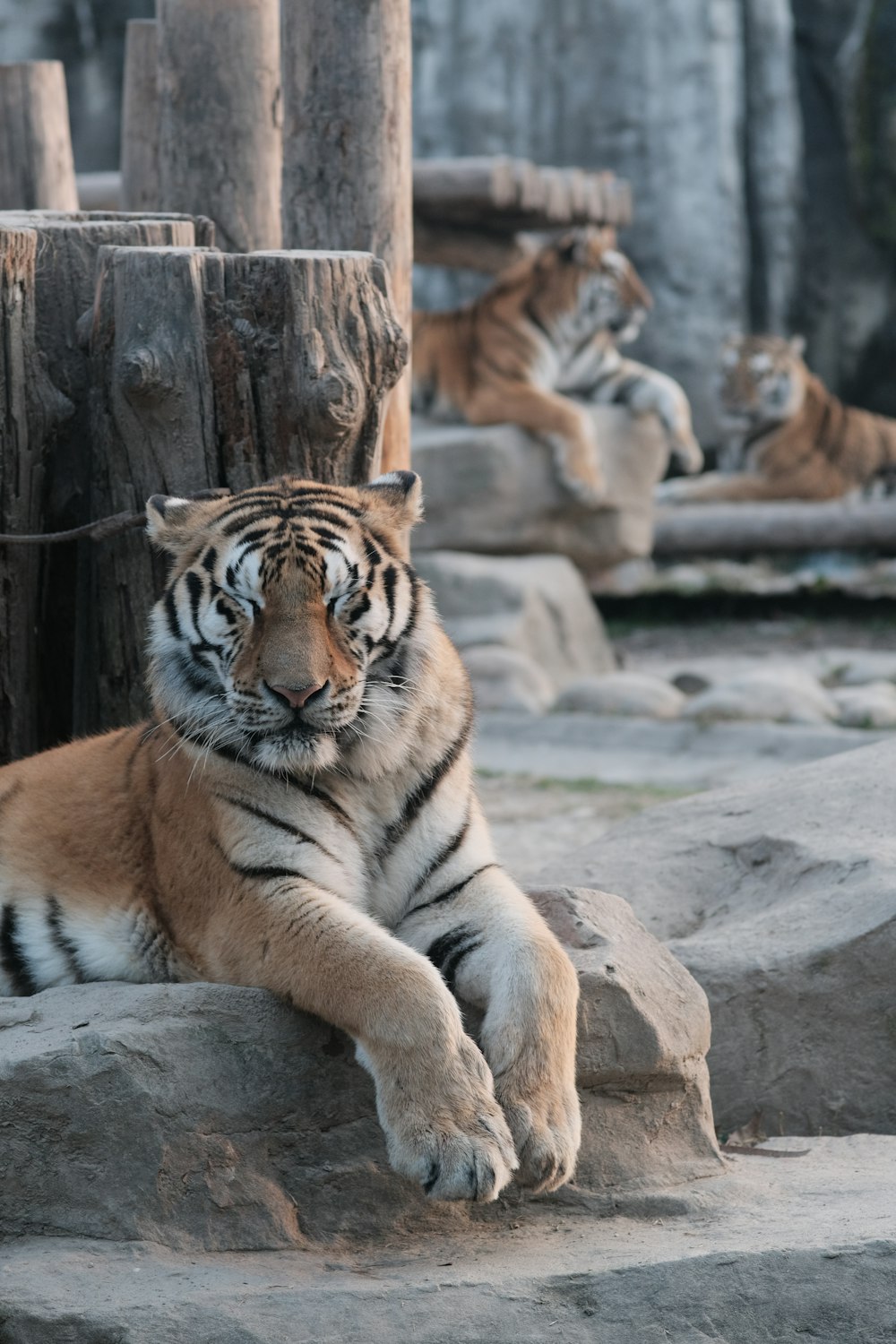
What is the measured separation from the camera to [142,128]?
6996 mm

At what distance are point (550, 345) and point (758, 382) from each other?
2.47 m

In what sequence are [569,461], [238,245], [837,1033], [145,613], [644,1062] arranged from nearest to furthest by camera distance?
[644,1062] → [837,1033] → [145,613] → [238,245] → [569,461]

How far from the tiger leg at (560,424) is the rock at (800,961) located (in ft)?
20.8

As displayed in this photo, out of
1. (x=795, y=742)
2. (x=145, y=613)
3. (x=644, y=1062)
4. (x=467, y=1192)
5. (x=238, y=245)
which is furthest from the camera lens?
(x=795, y=742)

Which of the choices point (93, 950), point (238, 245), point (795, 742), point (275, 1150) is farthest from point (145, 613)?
point (795, 742)

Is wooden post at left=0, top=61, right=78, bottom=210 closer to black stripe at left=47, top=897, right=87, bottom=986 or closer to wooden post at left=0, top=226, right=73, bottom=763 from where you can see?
wooden post at left=0, top=226, right=73, bottom=763

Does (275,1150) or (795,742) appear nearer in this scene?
(275,1150)

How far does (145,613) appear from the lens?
12.8 ft

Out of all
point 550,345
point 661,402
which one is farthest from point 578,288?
point 661,402

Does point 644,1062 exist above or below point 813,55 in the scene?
below

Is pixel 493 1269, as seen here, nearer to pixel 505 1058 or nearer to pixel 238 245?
pixel 505 1058

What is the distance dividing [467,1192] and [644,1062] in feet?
1.95

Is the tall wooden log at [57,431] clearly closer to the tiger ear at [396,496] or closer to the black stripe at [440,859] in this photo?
the tiger ear at [396,496]

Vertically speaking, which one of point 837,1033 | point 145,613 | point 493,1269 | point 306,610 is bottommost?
point 837,1033
